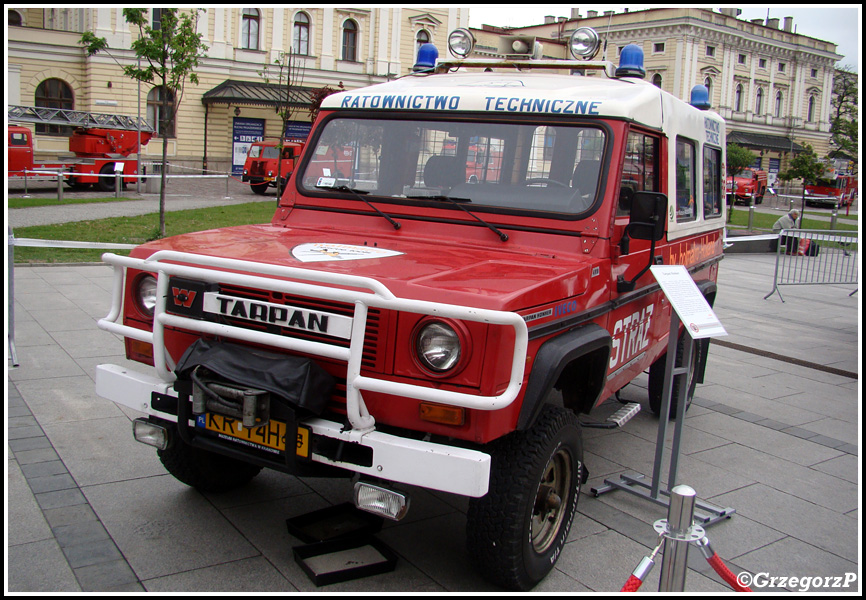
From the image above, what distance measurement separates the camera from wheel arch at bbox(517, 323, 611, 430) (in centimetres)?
324

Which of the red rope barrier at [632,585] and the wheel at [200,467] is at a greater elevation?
the red rope barrier at [632,585]

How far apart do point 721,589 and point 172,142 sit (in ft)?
124

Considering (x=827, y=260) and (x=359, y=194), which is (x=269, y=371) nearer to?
(x=359, y=194)

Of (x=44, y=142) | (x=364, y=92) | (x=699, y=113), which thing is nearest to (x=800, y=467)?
(x=699, y=113)

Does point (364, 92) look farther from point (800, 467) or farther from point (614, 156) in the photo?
point (800, 467)

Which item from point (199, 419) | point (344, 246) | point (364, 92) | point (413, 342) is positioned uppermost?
point (364, 92)

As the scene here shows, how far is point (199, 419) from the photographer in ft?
11.1

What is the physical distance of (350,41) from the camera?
41594 mm

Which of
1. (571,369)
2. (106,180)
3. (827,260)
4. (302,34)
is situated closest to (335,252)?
(571,369)

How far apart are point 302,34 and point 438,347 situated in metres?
40.6

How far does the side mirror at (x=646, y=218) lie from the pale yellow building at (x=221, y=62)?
3162 cm

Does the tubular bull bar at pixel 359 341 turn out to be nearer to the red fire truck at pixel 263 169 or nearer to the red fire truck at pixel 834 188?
the red fire truck at pixel 263 169

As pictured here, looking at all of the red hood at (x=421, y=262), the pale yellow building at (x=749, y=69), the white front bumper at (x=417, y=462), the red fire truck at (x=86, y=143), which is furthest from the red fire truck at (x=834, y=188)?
the white front bumper at (x=417, y=462)

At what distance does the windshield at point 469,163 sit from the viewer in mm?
4250
